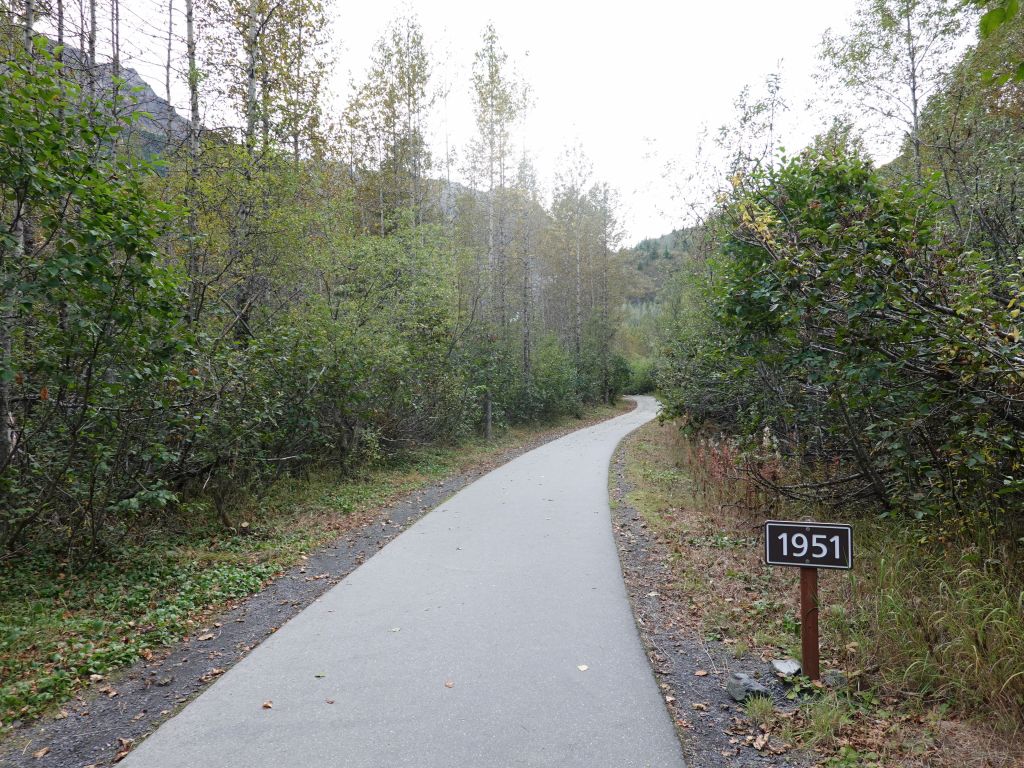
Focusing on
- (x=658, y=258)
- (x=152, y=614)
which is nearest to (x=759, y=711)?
(x=152, y=614)

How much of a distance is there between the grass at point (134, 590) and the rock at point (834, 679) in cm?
498

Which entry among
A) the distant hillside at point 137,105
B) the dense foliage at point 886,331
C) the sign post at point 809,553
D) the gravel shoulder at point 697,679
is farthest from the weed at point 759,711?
the distant hillside at point 137,105

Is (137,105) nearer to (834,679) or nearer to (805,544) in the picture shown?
(805,544)

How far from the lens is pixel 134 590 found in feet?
17.7

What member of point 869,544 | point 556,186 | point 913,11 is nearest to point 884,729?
point 869,544

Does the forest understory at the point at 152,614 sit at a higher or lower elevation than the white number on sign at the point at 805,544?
lower

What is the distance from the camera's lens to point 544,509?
909 centimetres

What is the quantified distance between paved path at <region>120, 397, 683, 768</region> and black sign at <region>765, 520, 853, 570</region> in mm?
1257

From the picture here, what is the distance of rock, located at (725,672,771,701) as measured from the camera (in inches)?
142

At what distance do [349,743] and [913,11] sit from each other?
18.2 metres

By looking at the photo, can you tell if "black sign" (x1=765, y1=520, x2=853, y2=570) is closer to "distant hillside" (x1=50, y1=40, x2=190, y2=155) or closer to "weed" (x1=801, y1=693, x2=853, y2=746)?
"weed" (x1=801, y1=693, x2=853, y2=746)

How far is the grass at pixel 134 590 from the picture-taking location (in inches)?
154

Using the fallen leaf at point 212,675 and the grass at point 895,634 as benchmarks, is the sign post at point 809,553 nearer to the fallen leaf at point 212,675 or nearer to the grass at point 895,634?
the grass at point 895,634

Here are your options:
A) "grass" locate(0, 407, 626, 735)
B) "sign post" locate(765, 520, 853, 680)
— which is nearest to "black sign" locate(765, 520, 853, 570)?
"sign post" locate(765, 520, 853, 680)
